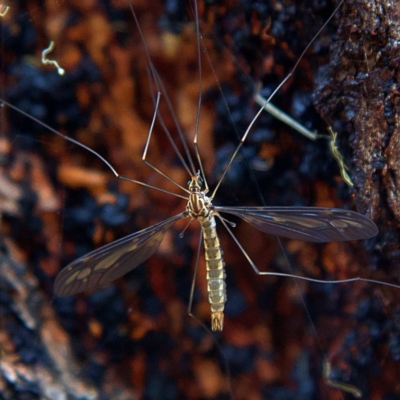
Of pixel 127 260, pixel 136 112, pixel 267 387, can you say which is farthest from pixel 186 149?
pixel 267 387

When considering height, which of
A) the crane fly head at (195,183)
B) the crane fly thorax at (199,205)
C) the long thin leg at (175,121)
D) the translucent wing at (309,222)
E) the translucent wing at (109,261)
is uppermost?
the long thin leg at (175,121)

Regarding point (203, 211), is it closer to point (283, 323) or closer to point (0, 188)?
point (283, 323)

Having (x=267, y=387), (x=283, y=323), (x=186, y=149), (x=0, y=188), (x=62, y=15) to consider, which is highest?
(x=62, y=15)

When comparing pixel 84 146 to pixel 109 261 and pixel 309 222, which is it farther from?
pixel 309 222

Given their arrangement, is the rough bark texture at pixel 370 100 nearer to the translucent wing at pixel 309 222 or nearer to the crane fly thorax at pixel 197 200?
the translucent wing at pixel 309 222

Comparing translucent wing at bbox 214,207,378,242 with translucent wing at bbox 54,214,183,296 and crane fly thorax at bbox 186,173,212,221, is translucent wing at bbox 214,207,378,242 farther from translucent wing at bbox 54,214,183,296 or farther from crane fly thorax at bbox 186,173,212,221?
translucent wing at bbox 54,214,183,296

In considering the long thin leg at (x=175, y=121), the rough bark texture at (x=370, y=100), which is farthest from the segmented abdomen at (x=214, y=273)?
the rough bark texture at (x=370, y=100)
